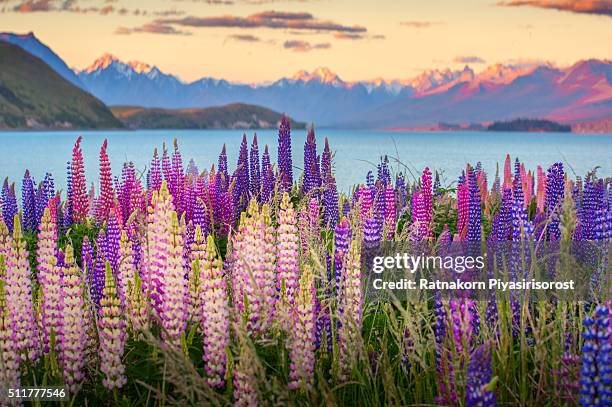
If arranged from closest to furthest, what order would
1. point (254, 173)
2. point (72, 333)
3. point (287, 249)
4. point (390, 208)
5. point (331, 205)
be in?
point (72, 333)
point (287, 249)
point (390, 208)
point (331, 205)
point (254, 173)

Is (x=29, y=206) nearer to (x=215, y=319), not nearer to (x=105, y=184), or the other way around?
(x=105, y=184)

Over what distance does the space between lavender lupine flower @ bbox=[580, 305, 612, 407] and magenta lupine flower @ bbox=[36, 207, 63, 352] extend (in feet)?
12.5

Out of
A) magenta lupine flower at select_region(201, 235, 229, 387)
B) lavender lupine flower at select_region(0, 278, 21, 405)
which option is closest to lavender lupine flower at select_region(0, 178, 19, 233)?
lavender lupine flower at select_region(0, 278, 21, 405)

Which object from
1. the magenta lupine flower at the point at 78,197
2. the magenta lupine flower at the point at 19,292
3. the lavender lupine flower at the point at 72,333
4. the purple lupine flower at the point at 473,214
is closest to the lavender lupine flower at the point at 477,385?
the lavender lupine flower at the point at 72,333

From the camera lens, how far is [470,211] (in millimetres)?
9367

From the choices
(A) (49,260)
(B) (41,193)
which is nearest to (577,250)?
(A) (49,260)

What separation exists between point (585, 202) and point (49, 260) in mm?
6922

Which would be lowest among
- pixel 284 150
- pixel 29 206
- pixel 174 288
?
pixel 29 206

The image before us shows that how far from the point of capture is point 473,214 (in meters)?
9.27

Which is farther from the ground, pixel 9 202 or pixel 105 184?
pixel 105 184

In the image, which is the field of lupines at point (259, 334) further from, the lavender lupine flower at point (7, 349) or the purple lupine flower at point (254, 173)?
the purple lupine flower at point (254, 173)

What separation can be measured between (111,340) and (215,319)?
3.17ft

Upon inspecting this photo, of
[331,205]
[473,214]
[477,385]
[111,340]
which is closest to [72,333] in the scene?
[111,340]

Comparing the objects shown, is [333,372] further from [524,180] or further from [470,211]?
[524,180]
